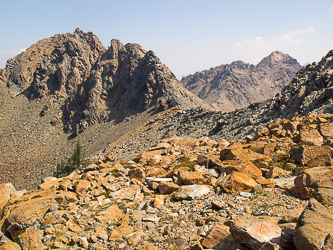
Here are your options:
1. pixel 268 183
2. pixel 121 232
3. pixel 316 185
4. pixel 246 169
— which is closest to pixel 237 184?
pixel 268 183

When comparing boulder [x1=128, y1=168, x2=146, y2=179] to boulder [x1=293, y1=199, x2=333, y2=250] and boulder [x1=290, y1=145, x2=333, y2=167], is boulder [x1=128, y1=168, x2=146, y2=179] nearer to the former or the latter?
boulder [x1=290, y1=145, x2=333, y2=167]

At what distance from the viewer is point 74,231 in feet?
27.5

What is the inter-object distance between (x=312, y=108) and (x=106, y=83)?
279 feet

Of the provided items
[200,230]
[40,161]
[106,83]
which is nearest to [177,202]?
[200,230]

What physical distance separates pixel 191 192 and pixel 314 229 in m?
5.89

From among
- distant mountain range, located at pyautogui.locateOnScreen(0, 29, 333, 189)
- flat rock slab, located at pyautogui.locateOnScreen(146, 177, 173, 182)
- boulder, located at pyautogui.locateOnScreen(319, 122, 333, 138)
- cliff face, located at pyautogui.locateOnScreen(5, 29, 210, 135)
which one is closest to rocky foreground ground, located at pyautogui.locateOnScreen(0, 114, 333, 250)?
flat rock slab, located at pyautogui.locateOnScreen(146, 177, 173, 182)

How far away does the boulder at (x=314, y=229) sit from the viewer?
14.3 ft

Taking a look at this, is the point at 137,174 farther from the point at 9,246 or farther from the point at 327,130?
the point at 327,130

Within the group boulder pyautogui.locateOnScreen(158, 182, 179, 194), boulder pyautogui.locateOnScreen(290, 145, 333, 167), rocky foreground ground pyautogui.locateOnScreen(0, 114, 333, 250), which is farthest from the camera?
boulder pyautogui.locateOnScreen(158, 182, 179, 194)

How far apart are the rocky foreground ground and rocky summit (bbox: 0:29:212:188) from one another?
56.1 metres

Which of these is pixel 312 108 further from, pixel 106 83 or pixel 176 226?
pixel 106 83

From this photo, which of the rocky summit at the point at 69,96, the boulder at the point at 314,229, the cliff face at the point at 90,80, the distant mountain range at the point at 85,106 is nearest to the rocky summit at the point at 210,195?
the boulder at the point at 314,229

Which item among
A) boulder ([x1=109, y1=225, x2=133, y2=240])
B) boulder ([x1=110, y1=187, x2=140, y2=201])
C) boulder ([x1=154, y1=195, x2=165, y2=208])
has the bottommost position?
boulder ([x1=109, y1=225, x2=133, y2=240])

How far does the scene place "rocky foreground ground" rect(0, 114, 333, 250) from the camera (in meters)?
5.58
